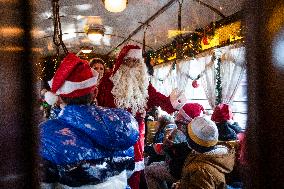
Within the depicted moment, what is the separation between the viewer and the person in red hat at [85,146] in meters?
1.67

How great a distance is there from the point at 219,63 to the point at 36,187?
7383mm

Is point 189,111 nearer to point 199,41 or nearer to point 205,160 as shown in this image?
point 205,160

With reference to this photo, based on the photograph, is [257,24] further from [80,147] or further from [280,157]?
[80,147]

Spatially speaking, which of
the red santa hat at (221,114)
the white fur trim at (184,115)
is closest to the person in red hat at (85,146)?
the white fur trim at (184,115)

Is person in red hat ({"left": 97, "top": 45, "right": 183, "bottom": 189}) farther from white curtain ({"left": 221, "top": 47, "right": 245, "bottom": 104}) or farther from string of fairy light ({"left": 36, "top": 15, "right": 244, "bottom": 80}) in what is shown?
white curtain ({"left": 221, "top": 47, "right": 245, "bottom": 104})

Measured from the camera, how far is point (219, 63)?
25.6 ft

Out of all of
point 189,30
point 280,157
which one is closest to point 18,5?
point 280,157

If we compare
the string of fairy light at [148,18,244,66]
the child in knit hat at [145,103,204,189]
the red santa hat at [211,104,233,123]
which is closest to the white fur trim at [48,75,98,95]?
the child in knit hat at [145,103,204,189]

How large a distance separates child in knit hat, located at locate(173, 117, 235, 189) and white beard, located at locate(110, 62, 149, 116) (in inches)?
34.0

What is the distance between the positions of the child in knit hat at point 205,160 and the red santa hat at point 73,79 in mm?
1213

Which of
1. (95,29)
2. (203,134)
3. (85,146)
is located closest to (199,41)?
(95,29)

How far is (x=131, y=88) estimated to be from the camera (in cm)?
375

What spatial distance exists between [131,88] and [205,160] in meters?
1.37

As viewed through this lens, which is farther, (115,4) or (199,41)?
(199,41)
